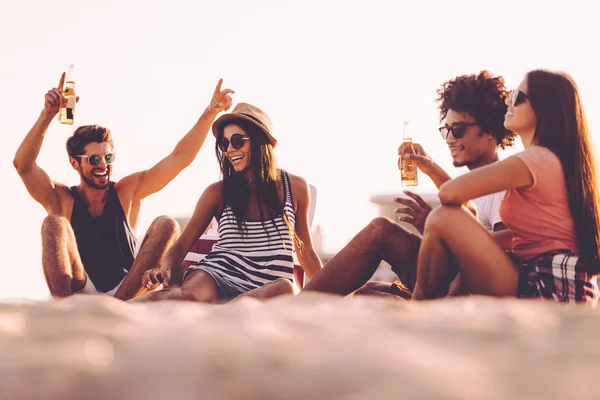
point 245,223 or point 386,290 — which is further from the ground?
point 245,223

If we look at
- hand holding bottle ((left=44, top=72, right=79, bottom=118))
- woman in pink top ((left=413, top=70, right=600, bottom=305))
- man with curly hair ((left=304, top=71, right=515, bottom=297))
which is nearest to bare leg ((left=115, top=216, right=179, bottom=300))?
hand holding bottle ((left=44, top=72, right=79, bottom=118))

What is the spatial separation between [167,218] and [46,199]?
2.56ft

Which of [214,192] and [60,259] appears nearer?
[60,259]

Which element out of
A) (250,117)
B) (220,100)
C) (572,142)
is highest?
(220,100)

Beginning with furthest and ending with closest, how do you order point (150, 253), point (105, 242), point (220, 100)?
point (105, 242)
point (220, 100)
point (150, 253)

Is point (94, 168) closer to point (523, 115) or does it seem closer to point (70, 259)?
point (70, 259)

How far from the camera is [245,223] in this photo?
3.96 m

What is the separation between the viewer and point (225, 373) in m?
0.36

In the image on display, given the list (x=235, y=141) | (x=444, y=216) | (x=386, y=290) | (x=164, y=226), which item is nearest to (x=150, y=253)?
(x=164, y=226)

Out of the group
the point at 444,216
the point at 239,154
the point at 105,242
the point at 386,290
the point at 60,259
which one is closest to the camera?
the point at 444,216

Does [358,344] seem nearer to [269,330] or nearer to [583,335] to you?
[269,330]

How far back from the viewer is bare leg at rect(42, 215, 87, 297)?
4.03 metres

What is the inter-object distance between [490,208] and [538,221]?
101 centimetres

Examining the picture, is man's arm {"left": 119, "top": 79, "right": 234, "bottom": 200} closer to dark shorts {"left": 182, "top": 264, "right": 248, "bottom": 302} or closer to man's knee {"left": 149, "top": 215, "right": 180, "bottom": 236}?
man's knee {"left": 149, "top": 215, "right": 180, "bottom": 236}
